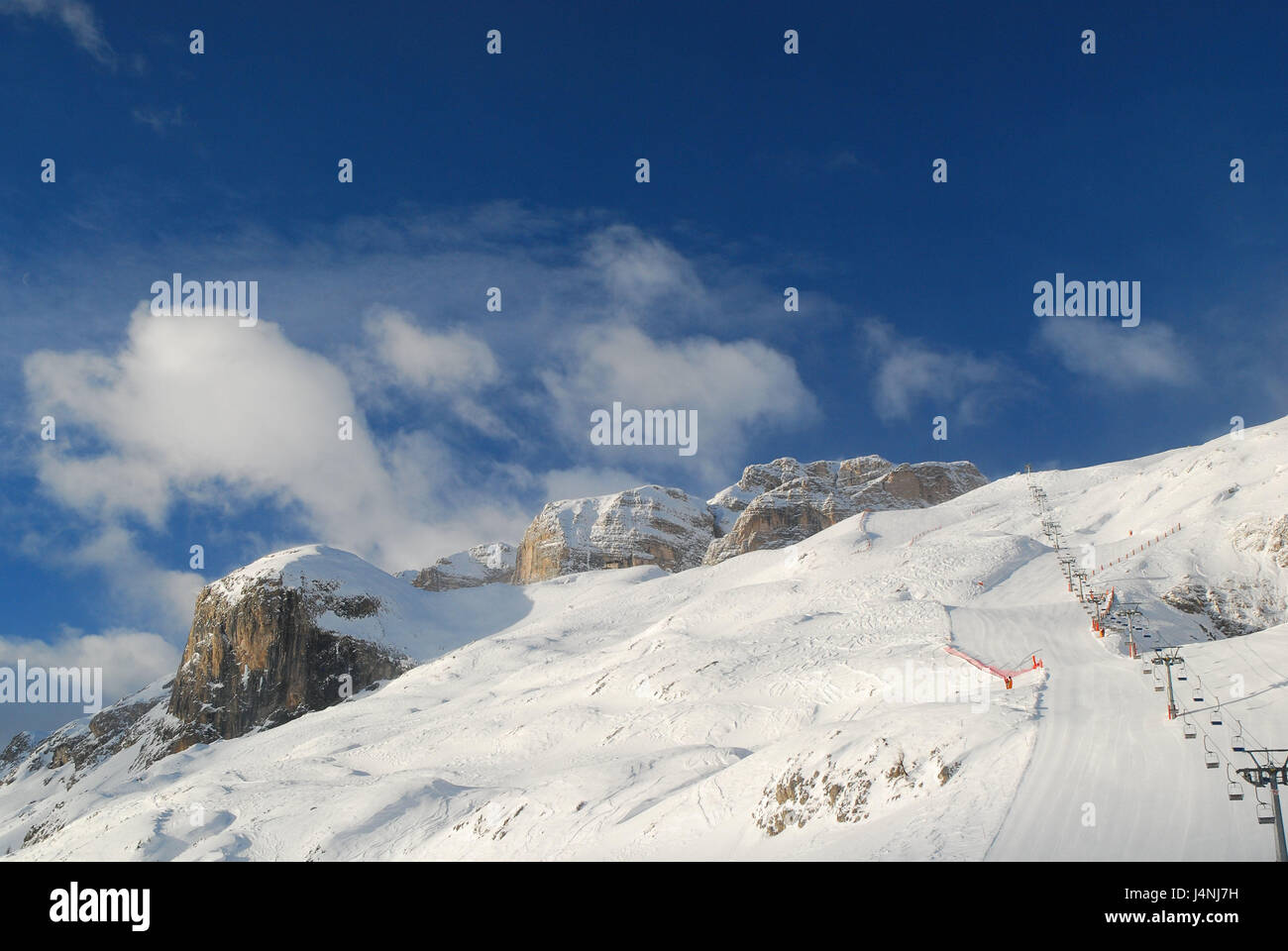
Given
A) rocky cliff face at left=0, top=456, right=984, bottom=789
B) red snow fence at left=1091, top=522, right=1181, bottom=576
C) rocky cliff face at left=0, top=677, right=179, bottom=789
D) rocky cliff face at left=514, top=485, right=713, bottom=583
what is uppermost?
rocky cliff face at left=514, top=485, right=713, bottom=583

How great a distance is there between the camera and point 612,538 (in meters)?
188

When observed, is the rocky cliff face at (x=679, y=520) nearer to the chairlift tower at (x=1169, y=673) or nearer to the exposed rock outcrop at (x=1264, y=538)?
the exposed rock outcrop at (x=1264, y=538)

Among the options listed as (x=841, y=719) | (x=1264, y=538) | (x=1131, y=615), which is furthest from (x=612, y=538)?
(x=841, y=719)

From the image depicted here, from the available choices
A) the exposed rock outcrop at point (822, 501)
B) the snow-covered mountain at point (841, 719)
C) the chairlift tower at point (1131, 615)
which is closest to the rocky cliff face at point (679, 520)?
the exposed rock outcrop at point (822, 501)

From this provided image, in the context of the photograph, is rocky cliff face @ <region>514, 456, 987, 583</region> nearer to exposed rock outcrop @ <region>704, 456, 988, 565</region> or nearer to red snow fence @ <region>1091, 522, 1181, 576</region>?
exposed rock outcrop @ <region>704, 456, 988, 565</region>

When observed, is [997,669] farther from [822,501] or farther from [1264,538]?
[822,501]

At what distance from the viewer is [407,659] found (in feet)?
352

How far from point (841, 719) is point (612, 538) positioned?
145959mm

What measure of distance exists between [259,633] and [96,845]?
66.4 m

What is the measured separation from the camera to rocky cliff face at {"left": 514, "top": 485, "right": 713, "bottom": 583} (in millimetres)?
183875

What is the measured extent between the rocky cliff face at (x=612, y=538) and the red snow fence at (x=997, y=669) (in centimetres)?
13315

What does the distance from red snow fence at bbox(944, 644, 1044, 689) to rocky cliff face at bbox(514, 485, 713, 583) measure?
133154mm

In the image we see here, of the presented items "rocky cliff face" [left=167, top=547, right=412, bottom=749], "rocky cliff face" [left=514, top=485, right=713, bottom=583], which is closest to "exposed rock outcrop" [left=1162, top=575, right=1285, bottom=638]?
"rocky cliff face" [left=167, top=547, right=412, bottom=749]
